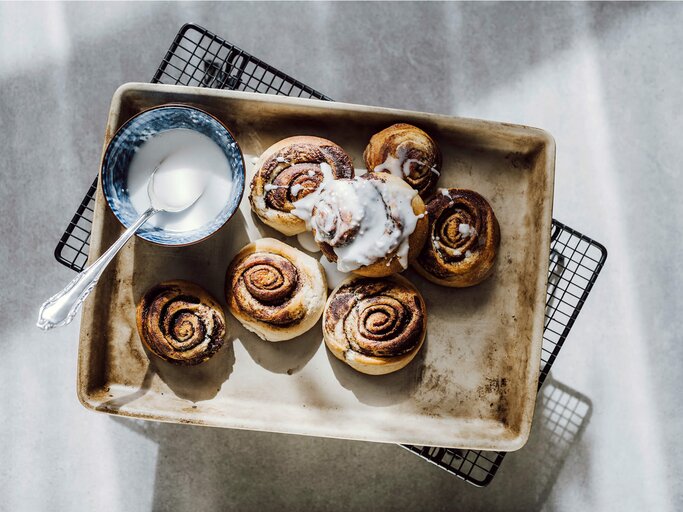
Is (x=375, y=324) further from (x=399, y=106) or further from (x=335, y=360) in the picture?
(x=399, y=106)

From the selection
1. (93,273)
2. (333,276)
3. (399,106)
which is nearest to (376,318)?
(333,276)

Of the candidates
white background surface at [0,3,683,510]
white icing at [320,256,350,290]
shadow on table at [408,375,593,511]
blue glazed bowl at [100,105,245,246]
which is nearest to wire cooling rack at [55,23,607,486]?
shadow on table at [408,375,593,511]

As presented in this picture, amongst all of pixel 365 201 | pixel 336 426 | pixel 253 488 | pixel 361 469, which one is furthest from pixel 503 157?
pixel 253 488

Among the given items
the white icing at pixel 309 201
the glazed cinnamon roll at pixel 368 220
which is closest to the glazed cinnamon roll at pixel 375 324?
the glazed cinnamon roll at pixel 368 220

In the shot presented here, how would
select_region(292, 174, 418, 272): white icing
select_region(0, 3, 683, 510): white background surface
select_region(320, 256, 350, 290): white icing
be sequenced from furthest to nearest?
select_region(0, 3, 683, 510): white background surface → select_region(320, 256, 350, 290): white icing → select_region(292, 174, 418, 272): white icing

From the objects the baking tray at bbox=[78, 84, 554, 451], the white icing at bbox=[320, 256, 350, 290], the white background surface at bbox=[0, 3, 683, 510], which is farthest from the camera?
the white background surface at bbox=[0, 3, 683, 510]

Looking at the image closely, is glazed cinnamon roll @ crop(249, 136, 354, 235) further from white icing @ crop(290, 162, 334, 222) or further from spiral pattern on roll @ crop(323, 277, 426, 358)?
spiral pattern on roll @ crop(323, 277, 426, 358)
